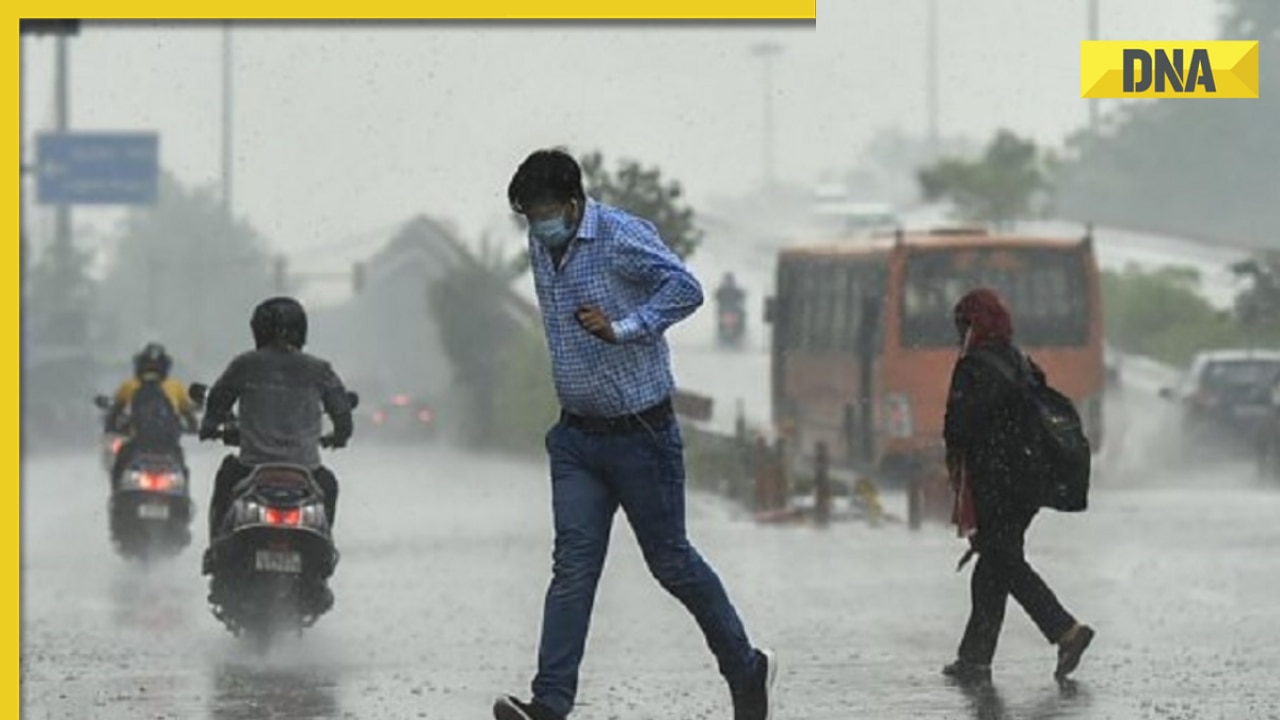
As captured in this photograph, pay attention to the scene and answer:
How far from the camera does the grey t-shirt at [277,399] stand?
16.1 meters

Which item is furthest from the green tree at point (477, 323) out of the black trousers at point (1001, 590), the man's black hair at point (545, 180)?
the man's black hair at point (545, 180)

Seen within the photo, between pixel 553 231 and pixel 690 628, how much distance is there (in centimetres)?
640

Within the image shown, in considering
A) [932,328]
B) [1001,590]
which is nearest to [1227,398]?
[932,328]

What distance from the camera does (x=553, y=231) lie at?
10727mm

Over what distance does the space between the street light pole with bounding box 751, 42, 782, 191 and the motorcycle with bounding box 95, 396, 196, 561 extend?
85392 mm

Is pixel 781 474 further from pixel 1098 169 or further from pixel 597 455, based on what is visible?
pixel 1098 169

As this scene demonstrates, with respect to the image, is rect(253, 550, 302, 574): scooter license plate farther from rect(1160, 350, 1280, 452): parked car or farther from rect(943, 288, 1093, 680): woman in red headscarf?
rect(1160, 350, 1280, 452): parked car

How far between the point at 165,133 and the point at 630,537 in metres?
48.7

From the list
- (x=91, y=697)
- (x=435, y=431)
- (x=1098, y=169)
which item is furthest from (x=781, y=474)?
(x=1098, y=169)

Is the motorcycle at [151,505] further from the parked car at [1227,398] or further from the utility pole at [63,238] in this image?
the utility pole at [63,238]

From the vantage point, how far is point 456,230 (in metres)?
79.7

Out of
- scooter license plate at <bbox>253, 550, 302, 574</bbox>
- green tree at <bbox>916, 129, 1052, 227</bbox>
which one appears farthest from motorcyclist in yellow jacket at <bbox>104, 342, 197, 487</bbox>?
green tree at <bbox>916, 129, 1052, 227</bbox>

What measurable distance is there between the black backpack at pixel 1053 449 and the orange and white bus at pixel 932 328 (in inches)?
935

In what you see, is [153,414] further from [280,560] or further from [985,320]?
[985,320]
